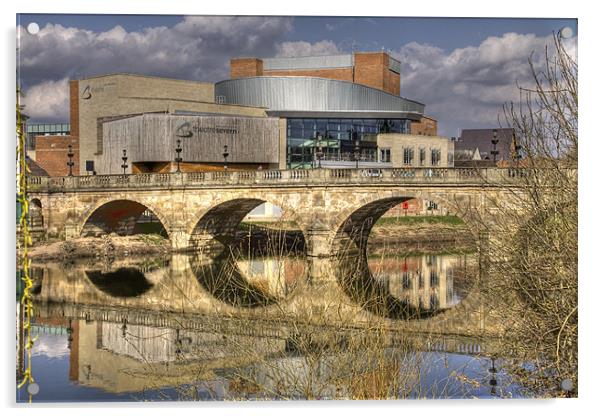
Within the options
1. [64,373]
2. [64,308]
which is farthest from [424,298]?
[64,373]

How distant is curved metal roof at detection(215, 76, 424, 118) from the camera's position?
40.5 meters

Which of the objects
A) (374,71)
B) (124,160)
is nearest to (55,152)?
(124,160)

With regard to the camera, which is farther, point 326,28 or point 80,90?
point 80,90

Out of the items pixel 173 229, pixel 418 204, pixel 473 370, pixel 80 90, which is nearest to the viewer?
pixel 473 370

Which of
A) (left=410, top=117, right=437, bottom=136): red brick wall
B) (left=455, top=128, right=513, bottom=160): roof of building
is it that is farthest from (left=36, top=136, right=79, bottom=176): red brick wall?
(left=455, top=128, right=513, bottom=160): roof of building

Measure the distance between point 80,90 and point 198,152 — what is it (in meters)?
9.22

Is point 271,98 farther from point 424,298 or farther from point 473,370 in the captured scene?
point 473,370

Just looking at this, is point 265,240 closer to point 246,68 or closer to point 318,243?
point 318,243

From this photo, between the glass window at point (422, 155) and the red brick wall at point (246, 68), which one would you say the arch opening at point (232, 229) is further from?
the glass window at point (422, 155)

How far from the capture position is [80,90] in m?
46.7

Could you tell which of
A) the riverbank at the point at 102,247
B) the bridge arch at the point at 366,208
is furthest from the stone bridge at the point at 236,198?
the riverbank at the point at 102,247

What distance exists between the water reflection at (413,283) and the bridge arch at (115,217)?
395 inches

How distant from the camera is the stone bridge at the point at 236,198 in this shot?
110 feet

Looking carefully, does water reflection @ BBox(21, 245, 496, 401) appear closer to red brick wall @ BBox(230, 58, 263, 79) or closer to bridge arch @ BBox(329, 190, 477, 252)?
bridge arch @ BBox(329, 190, 477, 252)
